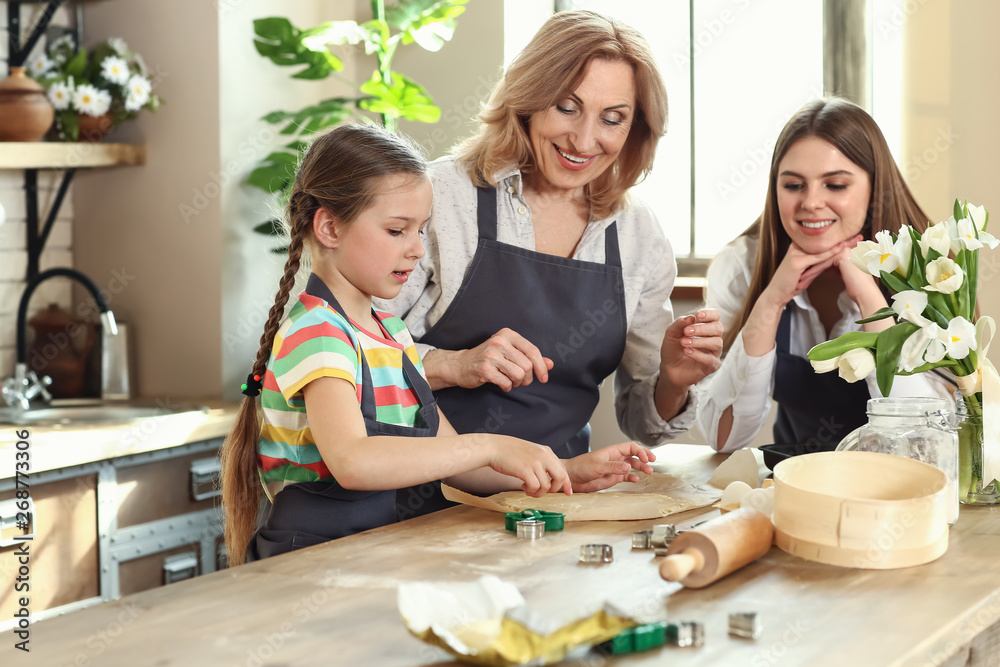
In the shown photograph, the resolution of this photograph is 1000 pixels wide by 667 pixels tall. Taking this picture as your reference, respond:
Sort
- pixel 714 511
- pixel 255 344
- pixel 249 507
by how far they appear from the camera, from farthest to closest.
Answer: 1. pixel 255 344
2. pixel 249 507
3. pixel 714 511

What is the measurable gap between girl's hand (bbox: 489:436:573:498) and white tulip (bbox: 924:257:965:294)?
0.54 m

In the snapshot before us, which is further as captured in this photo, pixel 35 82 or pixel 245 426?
pixel 35 82

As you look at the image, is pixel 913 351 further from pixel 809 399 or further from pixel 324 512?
pixel 324 512

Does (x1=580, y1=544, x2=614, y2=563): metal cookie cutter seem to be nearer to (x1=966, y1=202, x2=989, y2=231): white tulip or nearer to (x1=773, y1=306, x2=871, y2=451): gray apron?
(x1=966, y1=202, x2=989, y2=231): white tulip

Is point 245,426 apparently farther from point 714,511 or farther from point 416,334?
point 714,511

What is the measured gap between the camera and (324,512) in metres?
1.29

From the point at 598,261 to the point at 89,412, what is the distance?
1.76 m

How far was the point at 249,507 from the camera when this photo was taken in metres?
1.42

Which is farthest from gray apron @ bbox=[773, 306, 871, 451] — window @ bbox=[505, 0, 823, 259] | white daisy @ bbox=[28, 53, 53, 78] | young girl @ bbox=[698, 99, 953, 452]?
white daisy @ bbox=[28, 53, 53, 78]

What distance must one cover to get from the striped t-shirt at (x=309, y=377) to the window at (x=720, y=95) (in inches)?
70.8

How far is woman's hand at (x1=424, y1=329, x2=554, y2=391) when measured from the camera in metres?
1.48

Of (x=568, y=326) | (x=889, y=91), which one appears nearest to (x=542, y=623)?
(x=568, y=326)

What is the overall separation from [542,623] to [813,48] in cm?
249

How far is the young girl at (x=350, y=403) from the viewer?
48.6 inches
